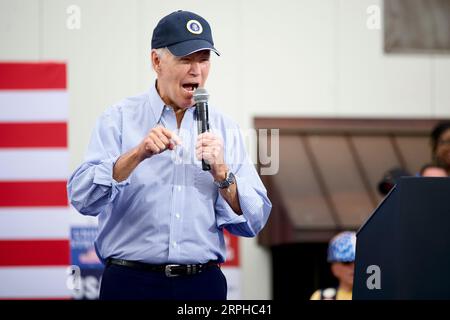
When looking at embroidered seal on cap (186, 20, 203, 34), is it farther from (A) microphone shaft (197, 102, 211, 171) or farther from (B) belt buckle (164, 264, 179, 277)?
(B) belt buckle (164, 264, 179, 277)

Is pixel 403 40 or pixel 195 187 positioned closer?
pixel 195 187

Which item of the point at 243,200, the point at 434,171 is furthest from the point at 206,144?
the point at 434,171

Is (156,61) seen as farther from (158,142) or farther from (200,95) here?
(158,142)

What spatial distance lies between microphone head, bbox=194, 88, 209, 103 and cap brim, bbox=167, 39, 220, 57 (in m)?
0.11

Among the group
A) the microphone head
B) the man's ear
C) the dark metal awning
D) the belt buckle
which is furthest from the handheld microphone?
the dark metal awning

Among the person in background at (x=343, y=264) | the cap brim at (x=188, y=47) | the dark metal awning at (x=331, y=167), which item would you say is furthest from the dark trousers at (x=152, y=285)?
the dark metal awning at (x=331, y=167)

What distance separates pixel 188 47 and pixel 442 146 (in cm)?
182

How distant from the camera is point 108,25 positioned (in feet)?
12.7

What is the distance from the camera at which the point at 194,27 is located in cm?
250

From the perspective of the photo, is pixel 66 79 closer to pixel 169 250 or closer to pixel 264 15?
pixel 264 15

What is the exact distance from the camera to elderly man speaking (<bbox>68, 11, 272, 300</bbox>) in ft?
7.91
